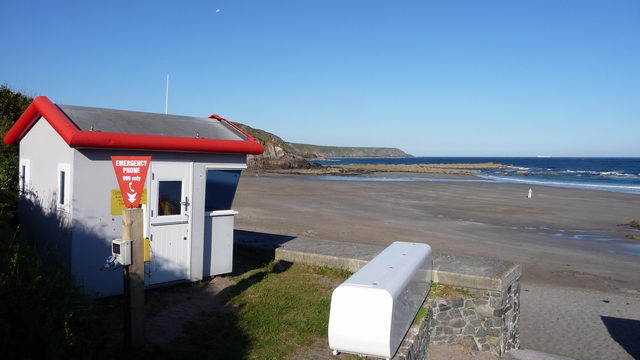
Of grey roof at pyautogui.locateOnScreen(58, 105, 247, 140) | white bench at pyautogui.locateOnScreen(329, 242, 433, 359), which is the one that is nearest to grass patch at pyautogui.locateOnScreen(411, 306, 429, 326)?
white bench at pyautogui.locateOnScreen(329, 242, 433, 359)

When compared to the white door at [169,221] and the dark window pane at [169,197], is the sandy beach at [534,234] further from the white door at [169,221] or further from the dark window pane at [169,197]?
the dark window pane at [169,197]

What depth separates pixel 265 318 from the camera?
730 centimetres

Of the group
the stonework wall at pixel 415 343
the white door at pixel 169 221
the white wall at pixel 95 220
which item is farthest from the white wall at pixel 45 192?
the stonework wall at pixel 415 343

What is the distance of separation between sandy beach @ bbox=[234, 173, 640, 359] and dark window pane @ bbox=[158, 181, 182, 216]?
23.3 feet

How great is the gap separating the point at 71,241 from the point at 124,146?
1468 mm

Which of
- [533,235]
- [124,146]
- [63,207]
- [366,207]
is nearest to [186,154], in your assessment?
[124,146]

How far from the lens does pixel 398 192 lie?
40312 millimetres

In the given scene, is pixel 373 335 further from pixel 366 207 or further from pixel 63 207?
pixel 366 207

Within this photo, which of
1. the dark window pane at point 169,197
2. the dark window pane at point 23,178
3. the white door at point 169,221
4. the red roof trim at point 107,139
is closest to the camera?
the red roof trim at point 107,139

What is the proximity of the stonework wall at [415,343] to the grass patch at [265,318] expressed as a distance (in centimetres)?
111

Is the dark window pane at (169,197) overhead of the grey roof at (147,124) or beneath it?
beneath

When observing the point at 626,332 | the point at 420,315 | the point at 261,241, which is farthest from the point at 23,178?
the point at 626,332

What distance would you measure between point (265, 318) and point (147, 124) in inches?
139

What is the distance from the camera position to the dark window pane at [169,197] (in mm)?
Result: 7973
